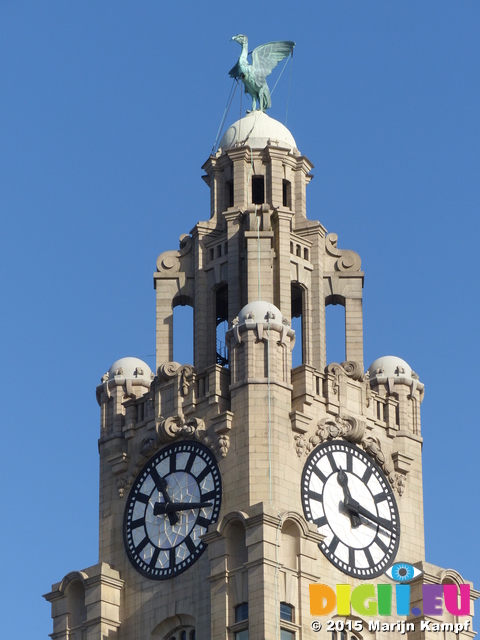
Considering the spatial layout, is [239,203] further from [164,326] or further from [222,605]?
[222,605]

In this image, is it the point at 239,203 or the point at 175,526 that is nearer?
the point at 175,526

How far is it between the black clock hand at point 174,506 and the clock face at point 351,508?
2.92 meters

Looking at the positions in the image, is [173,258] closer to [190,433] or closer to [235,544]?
[190,433]

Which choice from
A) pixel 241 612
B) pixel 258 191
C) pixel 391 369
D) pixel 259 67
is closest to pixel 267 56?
pixel 259 67

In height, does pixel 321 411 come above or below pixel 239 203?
below

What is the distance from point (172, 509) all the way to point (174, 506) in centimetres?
12

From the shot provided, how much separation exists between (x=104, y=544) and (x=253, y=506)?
6.64 meters

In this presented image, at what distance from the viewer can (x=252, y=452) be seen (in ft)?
257

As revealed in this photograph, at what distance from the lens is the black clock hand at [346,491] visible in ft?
261

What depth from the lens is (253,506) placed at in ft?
251

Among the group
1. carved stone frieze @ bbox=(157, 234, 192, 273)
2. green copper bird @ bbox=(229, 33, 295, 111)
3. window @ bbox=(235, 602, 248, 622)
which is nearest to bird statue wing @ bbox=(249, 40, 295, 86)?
green copper bird @ bbox=(229, 33, 295, 111)

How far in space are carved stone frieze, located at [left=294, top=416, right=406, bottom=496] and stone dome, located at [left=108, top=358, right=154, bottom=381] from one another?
6.47 meters

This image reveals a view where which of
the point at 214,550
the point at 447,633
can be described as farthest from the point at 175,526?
the point at 447,633

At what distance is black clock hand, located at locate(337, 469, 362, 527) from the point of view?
79.6m
